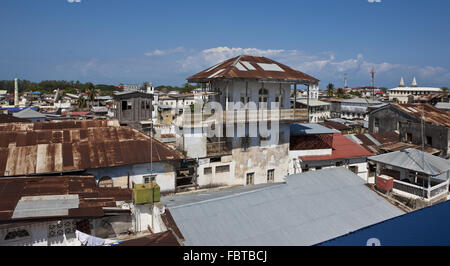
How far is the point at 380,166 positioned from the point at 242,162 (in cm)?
817

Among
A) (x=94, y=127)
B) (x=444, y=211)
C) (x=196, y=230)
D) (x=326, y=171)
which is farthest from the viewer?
(x=94, y=127)

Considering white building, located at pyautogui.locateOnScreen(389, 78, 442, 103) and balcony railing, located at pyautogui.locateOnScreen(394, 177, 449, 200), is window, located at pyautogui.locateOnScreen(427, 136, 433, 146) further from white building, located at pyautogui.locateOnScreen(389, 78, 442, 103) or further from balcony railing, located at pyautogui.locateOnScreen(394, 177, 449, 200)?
white building, located at pyautogui.locateOnScreen(389, 78, 442, 103)

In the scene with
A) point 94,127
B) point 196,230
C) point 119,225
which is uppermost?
point 94,127

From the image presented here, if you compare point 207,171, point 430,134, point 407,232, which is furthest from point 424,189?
point 430,134

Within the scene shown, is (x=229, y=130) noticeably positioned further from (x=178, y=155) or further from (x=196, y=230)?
(x=196, y=230)

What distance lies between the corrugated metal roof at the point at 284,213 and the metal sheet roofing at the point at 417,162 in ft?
18.6

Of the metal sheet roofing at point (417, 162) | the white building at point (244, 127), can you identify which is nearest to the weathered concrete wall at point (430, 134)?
the metal sheet roofing at point (417, 162)

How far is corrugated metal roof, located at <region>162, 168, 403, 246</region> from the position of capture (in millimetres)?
8109

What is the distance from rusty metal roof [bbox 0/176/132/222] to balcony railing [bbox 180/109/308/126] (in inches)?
316

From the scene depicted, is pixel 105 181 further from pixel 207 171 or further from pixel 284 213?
pixel 284 213

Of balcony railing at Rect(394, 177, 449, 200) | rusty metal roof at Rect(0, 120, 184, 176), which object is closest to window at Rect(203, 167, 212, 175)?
rusty metal roof at Rect(0, 120, 184, 176)
